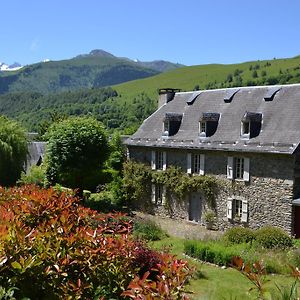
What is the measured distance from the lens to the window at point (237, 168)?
23625 millimetres

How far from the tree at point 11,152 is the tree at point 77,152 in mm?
5908

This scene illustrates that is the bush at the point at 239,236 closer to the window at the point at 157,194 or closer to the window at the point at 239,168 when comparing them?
the window at the point at 239,168

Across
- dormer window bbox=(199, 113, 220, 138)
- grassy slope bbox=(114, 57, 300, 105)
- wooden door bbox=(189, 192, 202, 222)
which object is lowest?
wooden door bbox=(189, 192, 202, 222)

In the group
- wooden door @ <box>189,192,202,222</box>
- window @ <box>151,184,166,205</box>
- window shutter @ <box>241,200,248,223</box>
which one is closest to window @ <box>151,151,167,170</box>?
window @ <box>151,184,166,205</box>

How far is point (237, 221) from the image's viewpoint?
79.2 feet

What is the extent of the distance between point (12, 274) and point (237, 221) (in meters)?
19.8

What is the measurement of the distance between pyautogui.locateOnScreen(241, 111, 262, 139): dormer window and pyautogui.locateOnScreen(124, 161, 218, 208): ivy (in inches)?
131

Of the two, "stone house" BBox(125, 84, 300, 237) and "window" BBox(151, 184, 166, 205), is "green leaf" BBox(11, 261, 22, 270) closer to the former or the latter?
"stone house" BBox(125, 84, 300, 237)

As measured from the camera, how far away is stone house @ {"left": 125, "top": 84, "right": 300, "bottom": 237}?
22.0m

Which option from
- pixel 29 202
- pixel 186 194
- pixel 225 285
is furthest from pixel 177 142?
pixel 29 202

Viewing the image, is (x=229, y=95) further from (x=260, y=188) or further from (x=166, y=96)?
(x=260, y=188)

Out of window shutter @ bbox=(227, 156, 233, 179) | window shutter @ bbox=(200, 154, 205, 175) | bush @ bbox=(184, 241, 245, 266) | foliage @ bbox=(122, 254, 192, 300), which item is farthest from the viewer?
window shutter @ bbox=(200, 154, 205, 175)

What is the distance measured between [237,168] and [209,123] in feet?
11.9

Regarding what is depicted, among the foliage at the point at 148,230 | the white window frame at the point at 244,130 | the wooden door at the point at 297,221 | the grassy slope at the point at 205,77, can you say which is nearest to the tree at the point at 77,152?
the foliage at the point at 148,230
